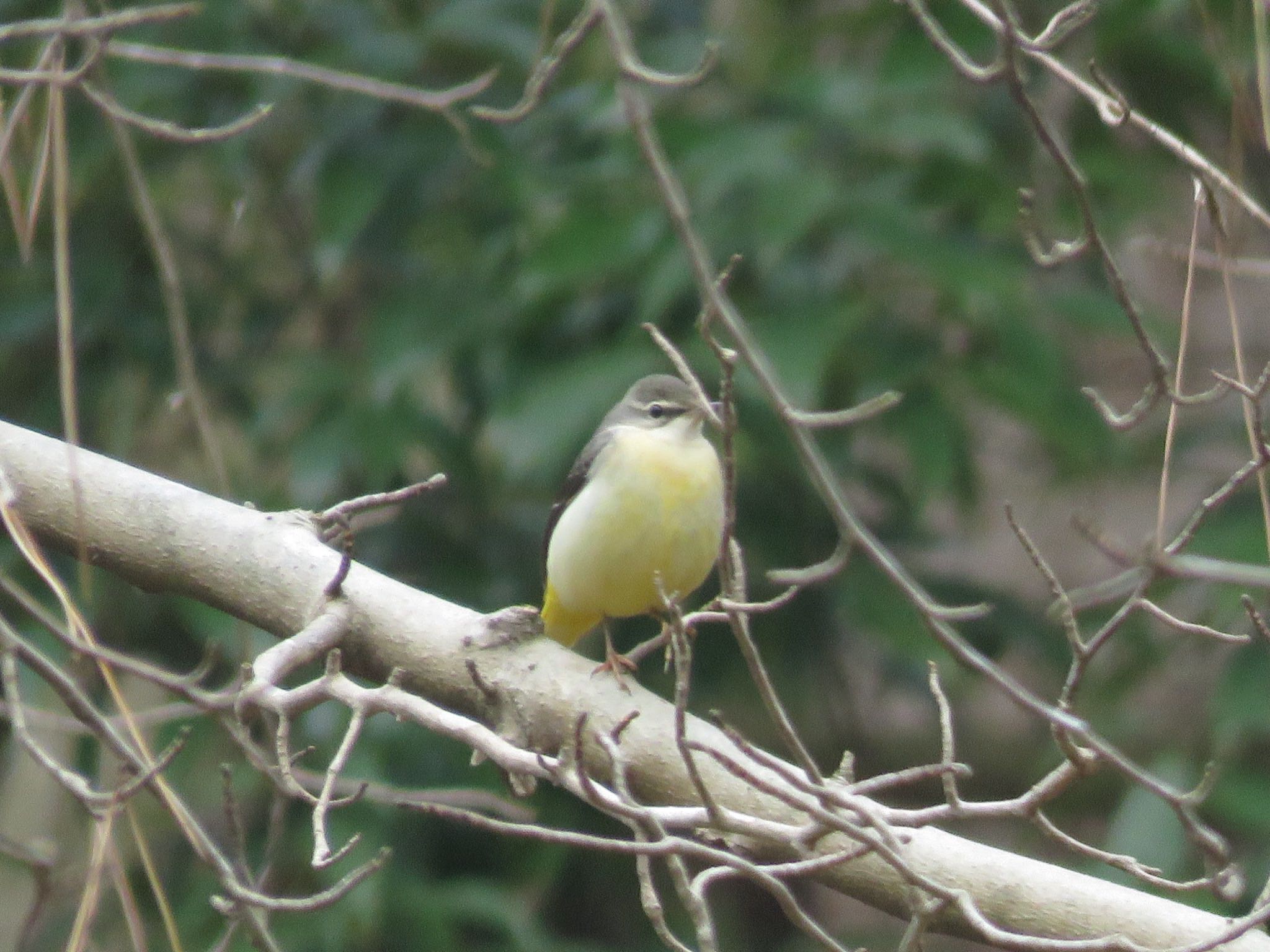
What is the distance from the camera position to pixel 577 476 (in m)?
4.70

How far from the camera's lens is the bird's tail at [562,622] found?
191 inches

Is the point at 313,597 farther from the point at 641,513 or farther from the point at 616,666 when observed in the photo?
the point at 641,513

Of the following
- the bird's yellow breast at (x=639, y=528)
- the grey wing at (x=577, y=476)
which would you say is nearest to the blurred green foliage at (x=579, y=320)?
the grey wing at (x=577, y=476)

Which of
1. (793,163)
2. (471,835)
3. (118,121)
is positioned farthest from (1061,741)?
(471,835)

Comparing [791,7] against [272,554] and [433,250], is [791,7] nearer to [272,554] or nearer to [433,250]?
[433,250]

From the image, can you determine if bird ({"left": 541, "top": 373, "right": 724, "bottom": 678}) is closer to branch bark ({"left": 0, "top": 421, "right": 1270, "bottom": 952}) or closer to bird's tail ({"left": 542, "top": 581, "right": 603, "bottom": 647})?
bird's tail ({"left": 542, "top": 581, "right": 603, "bottom": 647})

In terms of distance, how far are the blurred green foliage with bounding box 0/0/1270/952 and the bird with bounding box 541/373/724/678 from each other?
0.89 ft

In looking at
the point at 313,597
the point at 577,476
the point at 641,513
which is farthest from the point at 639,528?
the point at 313,597

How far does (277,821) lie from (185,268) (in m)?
3.62

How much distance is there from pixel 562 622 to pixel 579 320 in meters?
1.09

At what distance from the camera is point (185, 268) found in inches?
240

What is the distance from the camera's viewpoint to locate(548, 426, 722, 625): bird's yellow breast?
4336 millimetres

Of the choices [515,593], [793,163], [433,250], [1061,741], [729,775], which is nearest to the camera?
[1061,741]

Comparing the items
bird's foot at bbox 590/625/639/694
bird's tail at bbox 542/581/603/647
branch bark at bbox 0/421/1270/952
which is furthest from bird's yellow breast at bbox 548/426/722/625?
branch bark at bbox 0/421/1270/952
